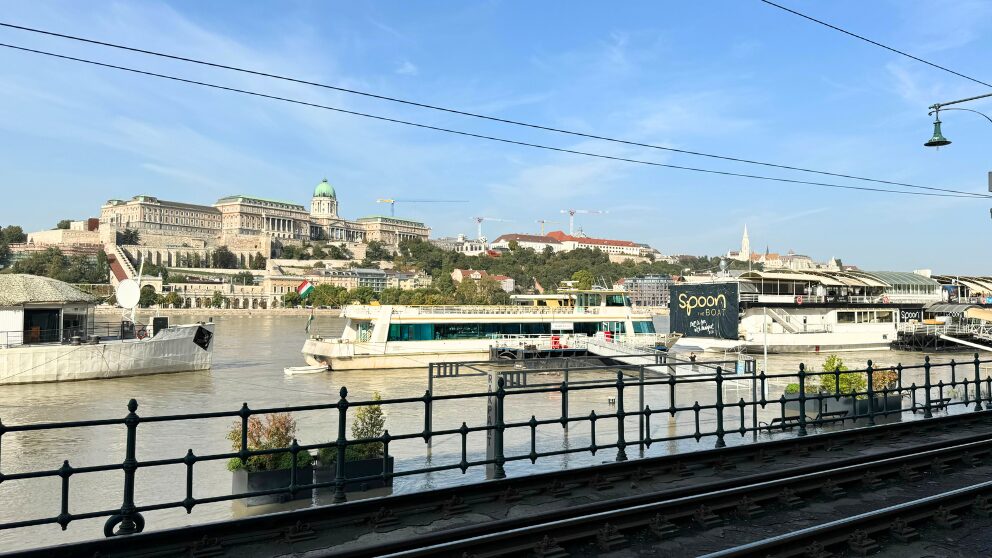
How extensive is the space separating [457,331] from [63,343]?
22301mm

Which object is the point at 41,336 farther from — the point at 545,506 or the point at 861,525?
the point at 861,525

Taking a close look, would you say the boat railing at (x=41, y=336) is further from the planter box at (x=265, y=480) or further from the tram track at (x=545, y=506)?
the tram track at (x=545, y=506)

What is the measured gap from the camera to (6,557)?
631cm

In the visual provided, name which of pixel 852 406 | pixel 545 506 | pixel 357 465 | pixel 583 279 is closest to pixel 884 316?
pixel 583 279

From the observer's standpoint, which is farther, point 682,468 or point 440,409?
point 440,409

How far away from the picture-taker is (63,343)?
38.1m

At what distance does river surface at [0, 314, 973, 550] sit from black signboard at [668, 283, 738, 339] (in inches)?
114

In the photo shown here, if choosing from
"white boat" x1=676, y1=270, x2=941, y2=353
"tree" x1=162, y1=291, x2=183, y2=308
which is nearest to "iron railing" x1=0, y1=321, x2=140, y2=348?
"white boat" x1=676, y1=270, x2=941, y2=353

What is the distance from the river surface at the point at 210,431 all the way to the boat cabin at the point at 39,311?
10.1 feet

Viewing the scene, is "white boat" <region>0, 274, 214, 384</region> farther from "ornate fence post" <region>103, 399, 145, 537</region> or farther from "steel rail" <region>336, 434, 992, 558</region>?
"steel rail" <region>336, 434, 992, 558</region>

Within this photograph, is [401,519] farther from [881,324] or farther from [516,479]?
[881,324]

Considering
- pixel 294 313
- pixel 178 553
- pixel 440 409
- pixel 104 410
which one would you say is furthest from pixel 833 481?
pixel 294 313

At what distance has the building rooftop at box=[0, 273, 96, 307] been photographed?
35.9m

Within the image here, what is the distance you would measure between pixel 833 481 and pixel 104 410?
91.2 ft
